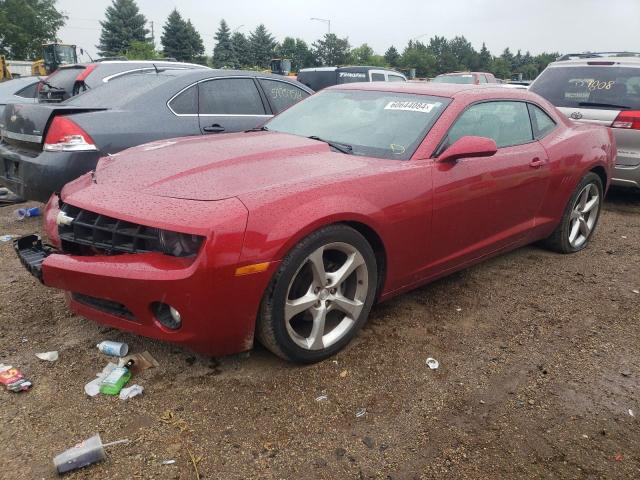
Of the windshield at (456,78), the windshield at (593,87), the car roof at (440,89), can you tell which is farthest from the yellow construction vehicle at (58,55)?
the car roof at (440,89)

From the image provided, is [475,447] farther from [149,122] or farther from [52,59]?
[52,59]

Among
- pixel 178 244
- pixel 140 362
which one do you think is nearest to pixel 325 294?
pixel 178 244

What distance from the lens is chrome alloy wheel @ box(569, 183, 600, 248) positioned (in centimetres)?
461

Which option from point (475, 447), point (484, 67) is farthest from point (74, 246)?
point (484, 67)

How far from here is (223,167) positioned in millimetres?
2807

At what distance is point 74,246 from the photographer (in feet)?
8.86

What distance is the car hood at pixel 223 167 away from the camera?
2562 mm

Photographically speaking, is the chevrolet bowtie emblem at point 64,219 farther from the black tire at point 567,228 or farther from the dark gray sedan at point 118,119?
the black tire at point 567,228

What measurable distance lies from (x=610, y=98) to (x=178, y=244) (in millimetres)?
5647

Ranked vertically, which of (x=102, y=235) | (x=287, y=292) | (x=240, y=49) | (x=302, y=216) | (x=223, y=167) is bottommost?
(x=287, y=292)

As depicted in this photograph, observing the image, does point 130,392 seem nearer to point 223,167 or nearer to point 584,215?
point 223,167

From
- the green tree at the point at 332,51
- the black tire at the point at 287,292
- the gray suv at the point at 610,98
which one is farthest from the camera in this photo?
the green tree at the point at 332,51

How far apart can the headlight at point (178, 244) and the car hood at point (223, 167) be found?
21cm

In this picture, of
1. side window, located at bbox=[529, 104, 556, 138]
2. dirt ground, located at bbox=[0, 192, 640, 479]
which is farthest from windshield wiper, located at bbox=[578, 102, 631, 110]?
dirt ground, located at bbox=[0, 192, 640, 479]
